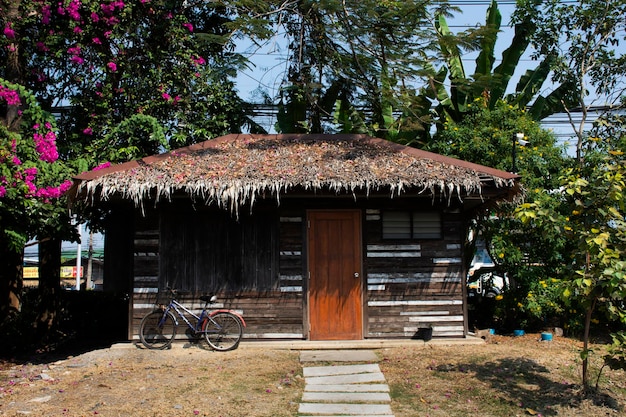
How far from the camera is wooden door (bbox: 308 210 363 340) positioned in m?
9.51

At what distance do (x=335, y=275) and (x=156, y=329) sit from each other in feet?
10.2

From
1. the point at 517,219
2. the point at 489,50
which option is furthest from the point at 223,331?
the point at 489,50

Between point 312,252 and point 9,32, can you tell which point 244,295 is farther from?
point 9,32

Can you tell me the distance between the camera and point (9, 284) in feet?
41.9

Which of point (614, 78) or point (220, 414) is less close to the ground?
point (614, 78)

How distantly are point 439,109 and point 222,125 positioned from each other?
566cm

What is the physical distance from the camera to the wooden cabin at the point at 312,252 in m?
9.45

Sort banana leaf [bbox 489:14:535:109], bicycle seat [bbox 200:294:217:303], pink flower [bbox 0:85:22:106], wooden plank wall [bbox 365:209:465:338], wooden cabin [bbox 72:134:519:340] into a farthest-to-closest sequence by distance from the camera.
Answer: banana leaf [bbox 489:14:535:109] → pink flower [bbox 0:85:22:106] → wooden plank wall [bbox 365:209:465:338] → wooden cabin [bbox 72:134:519:340] → bicycle seat [bbox 200:294:217:303]

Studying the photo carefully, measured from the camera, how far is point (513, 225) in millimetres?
Result: 11375

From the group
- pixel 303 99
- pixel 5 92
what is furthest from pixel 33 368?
pixel 303 99

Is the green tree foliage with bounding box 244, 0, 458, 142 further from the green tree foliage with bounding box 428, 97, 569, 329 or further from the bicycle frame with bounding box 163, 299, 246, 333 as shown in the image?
the bicycle frame with bounding box 163, 299, 246, 333

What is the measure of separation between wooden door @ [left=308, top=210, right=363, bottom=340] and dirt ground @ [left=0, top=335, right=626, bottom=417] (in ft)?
2.73

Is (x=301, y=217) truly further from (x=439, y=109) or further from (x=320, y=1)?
(x=439, y=109)

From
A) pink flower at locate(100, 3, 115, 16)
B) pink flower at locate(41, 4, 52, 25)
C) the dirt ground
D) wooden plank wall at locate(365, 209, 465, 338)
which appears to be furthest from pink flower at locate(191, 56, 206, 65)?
the dirt ground
